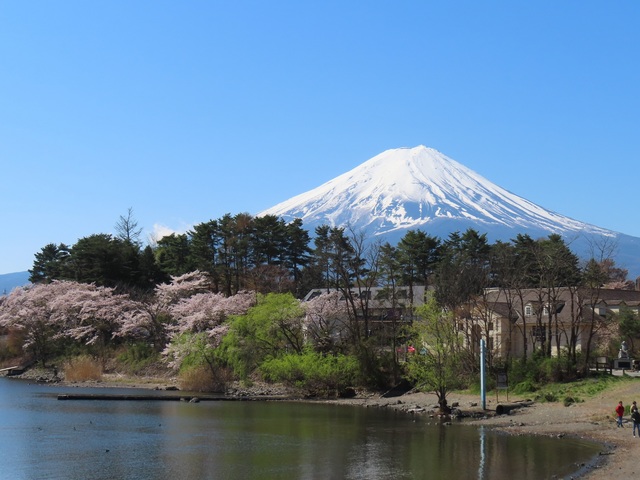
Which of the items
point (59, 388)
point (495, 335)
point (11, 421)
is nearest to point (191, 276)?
point (59, 388)

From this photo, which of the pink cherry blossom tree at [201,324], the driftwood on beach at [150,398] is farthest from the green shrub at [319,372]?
the pink cherry blossom tree at [201,324]

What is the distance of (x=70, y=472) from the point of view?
25.4 metres

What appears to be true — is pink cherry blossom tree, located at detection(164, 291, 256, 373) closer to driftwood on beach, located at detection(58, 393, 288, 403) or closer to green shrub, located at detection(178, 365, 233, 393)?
green shrub, located at detection(178, 365, 233, 393)

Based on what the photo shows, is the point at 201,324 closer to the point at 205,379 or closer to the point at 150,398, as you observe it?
the point at 205,379

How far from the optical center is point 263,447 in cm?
3006

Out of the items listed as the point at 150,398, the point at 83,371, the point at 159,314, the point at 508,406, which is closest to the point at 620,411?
the point at 508,406

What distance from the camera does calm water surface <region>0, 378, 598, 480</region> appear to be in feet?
83.0

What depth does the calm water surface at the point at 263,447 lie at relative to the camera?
25.3 m

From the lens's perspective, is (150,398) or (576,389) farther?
(150,398)

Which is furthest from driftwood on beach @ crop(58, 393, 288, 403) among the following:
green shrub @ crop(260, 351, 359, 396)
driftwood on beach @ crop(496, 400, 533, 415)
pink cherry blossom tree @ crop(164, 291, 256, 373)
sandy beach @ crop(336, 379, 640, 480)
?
driftwood on beach @ crop(496, 400, 533, 415)

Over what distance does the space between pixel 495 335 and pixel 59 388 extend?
100ft

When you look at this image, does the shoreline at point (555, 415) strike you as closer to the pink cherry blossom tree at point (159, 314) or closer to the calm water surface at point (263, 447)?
the calm water surface at point (263, 447)

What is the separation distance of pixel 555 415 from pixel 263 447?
13.9m

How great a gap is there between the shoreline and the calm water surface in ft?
3.23
